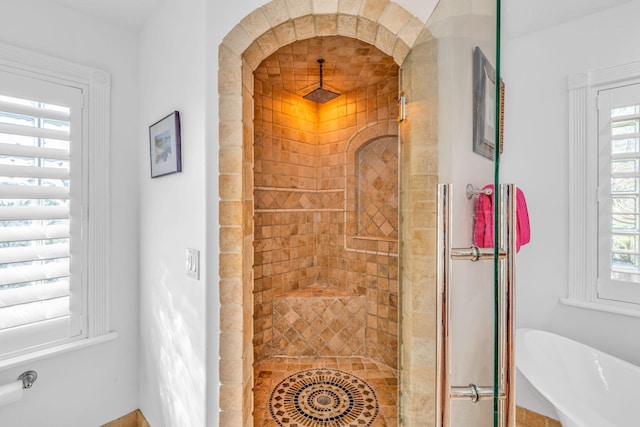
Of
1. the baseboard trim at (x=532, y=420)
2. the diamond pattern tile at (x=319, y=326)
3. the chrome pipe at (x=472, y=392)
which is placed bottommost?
the baseboard trim at (x=532, y=420)

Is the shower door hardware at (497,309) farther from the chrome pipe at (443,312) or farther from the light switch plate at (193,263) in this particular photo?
the light switch plate at (193,263)

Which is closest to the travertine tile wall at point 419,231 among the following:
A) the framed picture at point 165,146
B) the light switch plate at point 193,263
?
the light switch plate at point 193,263

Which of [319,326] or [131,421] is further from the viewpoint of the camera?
[319,326]

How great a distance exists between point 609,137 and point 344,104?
6.47ft

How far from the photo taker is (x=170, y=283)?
1449mm

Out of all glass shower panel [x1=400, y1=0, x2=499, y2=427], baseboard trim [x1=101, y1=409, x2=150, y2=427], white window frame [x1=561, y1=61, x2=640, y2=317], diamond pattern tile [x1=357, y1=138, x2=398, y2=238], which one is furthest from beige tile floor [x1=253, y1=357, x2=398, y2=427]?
white window frame [x1=561, y1=61, x2=640, y2=317]

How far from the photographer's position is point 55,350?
1440 mm

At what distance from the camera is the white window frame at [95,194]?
5.09ft

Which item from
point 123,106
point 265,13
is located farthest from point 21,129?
point 265,13

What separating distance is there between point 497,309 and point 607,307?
1.63 meters

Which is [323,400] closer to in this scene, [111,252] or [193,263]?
[193,263]

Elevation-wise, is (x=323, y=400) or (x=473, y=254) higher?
(x=473, y=254)

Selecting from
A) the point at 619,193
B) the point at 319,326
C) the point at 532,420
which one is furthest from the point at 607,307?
the point at 319,326

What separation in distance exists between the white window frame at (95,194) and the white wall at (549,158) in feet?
7.83
